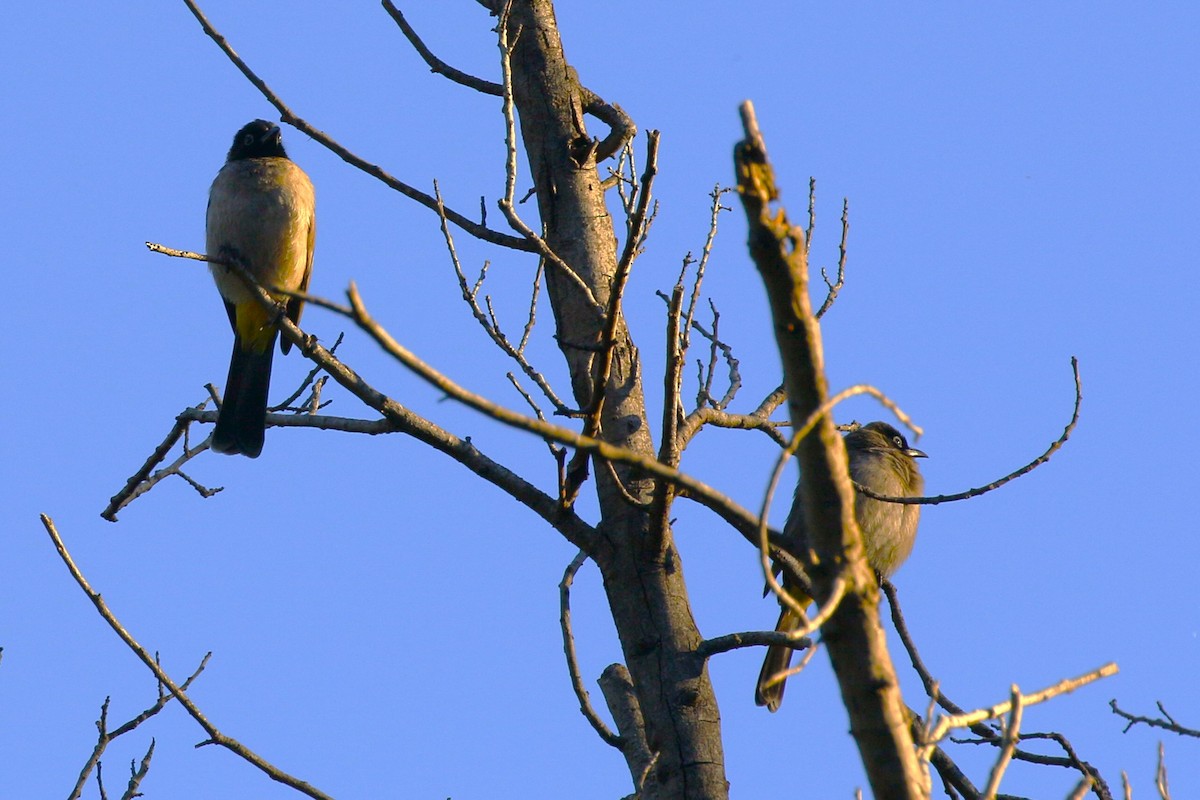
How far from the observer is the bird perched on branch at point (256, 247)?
6.80 meters

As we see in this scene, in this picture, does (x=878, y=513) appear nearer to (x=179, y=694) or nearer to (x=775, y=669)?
(x=775, y=669)

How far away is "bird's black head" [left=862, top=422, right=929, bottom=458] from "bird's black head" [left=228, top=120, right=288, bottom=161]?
386cm

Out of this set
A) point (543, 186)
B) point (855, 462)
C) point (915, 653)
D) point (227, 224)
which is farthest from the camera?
point (855, 462)

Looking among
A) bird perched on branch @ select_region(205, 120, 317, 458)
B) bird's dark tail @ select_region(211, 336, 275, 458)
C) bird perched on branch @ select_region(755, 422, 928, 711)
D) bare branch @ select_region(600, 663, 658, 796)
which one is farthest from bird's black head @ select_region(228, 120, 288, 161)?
bare branch @ select_region(600, 663, 658, 796)

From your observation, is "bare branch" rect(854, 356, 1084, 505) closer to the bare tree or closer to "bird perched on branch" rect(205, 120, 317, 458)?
the bare tree

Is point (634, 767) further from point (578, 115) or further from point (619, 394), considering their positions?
point (578, 115)

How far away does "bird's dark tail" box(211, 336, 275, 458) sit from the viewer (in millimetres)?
6121

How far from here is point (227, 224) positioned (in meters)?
6.83

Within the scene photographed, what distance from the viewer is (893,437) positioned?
8.02 metres

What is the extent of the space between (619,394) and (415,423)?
2.46 feet

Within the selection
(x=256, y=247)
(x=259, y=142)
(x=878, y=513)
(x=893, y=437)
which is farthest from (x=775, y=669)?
(x=259, y=142)

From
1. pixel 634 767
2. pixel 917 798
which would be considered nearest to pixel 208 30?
pixel 634 767

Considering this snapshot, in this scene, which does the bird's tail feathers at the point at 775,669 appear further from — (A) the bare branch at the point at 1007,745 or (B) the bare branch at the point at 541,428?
(B) the bare branch at the point at 541,428

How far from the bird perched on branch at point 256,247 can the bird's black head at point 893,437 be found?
11.4ft
